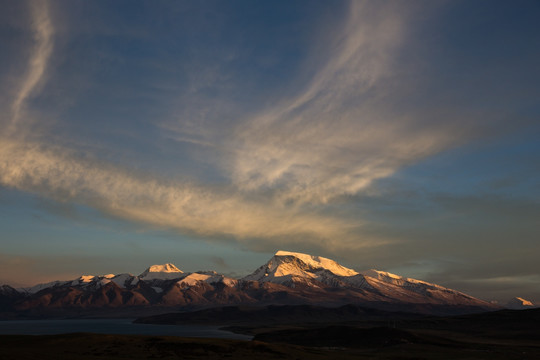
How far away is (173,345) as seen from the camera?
11494cm

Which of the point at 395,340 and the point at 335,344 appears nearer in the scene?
the point at 395,340

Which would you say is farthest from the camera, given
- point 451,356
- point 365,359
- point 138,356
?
point 451,356

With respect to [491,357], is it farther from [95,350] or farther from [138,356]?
[95,350]

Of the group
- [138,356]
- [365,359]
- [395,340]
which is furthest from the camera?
[395,340]

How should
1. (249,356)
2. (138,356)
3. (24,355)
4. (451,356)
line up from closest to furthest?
(24,355) → (138,356) → (249,356) → (451,356)

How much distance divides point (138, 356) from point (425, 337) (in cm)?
12257

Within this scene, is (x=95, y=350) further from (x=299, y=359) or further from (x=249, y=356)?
(x=299, y=359)

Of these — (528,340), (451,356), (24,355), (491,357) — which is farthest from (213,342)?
(528,340)

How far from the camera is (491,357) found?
125 m

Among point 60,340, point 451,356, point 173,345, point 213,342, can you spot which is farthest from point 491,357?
point 60,340

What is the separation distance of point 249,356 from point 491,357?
212 feet

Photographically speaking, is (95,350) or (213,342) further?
(213,342)

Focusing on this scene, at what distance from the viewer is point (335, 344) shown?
191 meters

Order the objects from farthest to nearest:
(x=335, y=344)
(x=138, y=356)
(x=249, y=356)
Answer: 1. (x=335, y=344)
2. (x=249, y=356)
3. (x=138, y=356)
